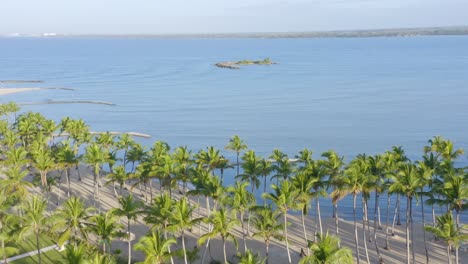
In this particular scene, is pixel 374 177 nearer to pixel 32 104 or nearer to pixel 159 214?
pixel 159 214

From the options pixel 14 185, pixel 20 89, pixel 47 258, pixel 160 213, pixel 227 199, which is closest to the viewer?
pixel 160 213

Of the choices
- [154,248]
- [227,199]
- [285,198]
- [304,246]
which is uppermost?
[285,198]

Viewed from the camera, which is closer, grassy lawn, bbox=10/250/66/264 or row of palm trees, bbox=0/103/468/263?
row of palm trees, bbox=0/103/468/263

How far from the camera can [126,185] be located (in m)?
76.3

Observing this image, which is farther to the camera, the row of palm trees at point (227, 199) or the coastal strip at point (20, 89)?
the coastal strip at point (20, 89)

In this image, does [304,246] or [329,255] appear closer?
[329,255]

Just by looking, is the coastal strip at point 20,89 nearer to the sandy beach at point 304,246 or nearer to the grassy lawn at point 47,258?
the sandy beach at point 304,246

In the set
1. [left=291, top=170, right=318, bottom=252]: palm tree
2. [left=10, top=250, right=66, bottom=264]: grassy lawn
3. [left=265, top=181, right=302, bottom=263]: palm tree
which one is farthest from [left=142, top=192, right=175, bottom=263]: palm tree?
[left=291, top=170, right=318, bottom=252]: palm tree

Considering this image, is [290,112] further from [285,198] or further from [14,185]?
[14,185]

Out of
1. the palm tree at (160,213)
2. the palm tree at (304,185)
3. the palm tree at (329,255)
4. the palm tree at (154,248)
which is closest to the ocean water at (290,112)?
the palm tree at (304,185)

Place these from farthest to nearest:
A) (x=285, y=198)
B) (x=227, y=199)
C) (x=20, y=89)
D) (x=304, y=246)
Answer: (x=20, y=89)
(x=304, y=246)
(x=227, y=199)
(x=285, y=198)

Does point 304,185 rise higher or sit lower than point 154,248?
higher

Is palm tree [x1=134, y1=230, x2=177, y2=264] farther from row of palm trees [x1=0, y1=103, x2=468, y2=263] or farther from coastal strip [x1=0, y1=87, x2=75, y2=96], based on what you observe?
coastal strip [x1=0, y1=87, x2=75, y2=96]

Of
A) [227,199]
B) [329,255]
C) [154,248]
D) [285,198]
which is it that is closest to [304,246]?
[227,199]
